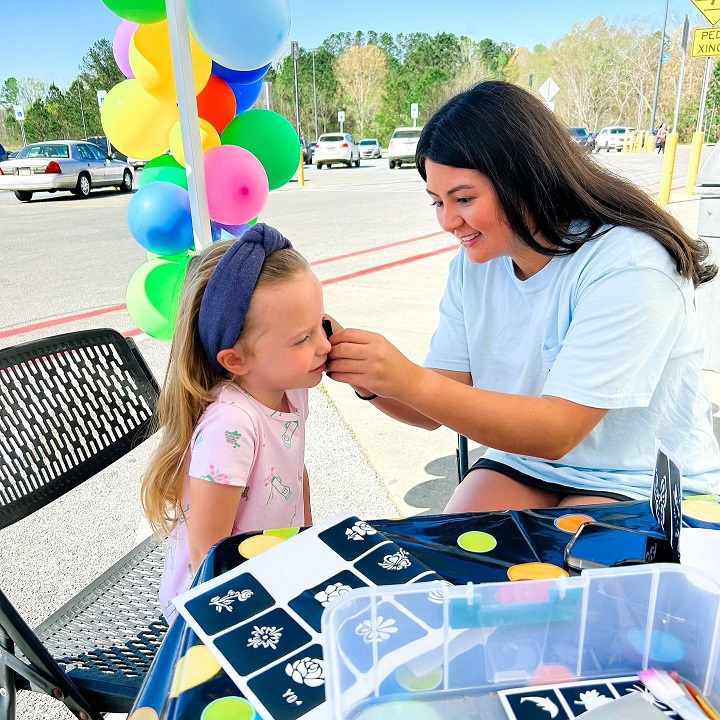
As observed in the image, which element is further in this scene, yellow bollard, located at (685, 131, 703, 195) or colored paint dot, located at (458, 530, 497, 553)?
yellow bollard, located at (685, 131, 703, 195)

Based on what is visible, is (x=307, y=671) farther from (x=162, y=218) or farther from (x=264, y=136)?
(x=264, y=136)

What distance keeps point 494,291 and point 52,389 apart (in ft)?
3.30

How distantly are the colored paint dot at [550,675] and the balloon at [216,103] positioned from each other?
250cm

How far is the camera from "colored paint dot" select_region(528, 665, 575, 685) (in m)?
0.66

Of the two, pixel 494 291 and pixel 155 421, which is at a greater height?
pixel 494 291

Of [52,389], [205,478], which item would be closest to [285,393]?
[205,478]

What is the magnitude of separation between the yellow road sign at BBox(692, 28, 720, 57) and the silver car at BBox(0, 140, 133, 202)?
12102 mm

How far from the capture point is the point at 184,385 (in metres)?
1.28

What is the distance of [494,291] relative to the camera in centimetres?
164

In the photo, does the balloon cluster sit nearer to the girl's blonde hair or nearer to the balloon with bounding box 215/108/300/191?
the balloon with bounding box 215/108/300/191

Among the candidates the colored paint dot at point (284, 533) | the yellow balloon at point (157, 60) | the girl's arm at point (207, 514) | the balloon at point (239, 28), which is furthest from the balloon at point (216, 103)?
the colored paint dot at point (284, 533)

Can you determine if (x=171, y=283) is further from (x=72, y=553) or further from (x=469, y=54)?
(x=469, y=54)

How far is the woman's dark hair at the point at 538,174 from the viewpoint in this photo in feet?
4.46

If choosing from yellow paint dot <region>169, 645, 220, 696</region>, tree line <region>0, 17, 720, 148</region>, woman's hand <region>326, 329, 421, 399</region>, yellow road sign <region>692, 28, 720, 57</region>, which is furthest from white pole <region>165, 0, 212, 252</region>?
tree line <region>0, 17, 720, 148</region>
